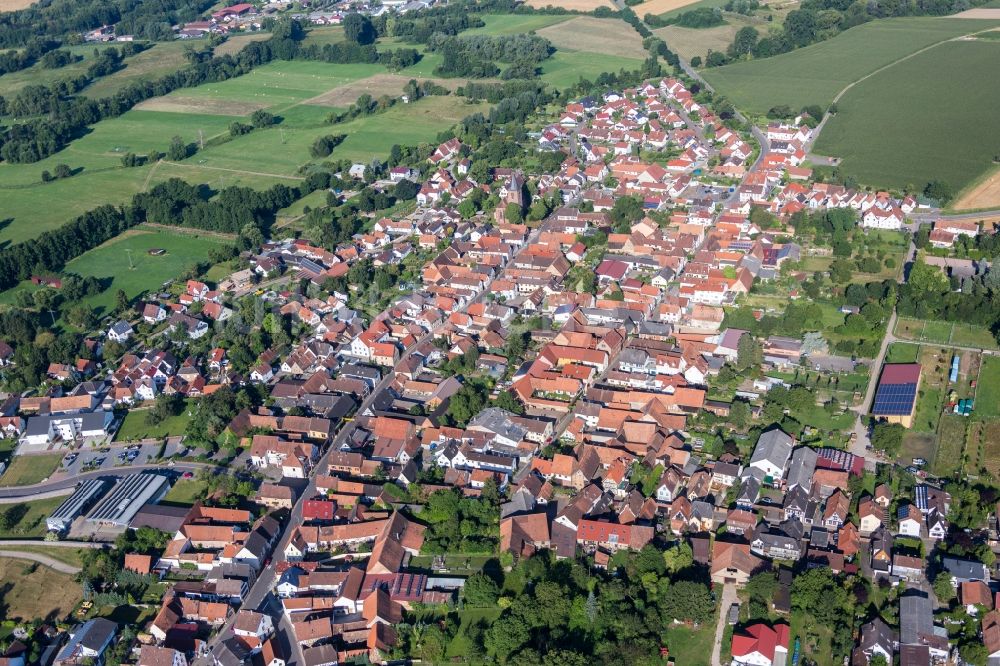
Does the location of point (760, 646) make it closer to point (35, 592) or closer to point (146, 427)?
point (35, 592)

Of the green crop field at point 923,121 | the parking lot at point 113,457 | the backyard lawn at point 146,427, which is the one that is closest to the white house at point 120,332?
the backyard lawn at point 146,427

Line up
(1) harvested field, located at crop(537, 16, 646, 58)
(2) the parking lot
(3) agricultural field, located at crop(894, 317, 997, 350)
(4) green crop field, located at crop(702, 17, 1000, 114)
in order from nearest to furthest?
(2) the parking lot < (3) agricultural field, located at crop(894, 317, 997, 350) < (4) green crop field, located at crop(702, 17, 1000, 114) < (1) harvested field, located at crop(537, 16, 646, 58)

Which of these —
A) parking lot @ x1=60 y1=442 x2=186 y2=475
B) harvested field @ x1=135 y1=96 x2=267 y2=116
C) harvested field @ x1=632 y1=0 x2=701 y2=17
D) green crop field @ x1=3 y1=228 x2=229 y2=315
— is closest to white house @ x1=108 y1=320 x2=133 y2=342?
green crop field @ x1=3 y1=228 x2=229 y2=315

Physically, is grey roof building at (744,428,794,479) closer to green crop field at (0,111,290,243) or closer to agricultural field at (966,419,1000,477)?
agricultural field at (966,419,1000,477)

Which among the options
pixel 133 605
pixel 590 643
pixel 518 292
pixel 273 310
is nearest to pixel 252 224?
pixel 273 310

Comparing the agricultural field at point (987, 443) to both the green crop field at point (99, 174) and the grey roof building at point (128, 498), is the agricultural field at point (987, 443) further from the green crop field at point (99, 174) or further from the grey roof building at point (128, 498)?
the green crop field at point (99, 174)

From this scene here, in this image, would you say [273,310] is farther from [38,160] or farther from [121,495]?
[38,160]

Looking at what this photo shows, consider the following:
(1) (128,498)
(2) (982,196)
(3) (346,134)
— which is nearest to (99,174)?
(3) (346,134)
